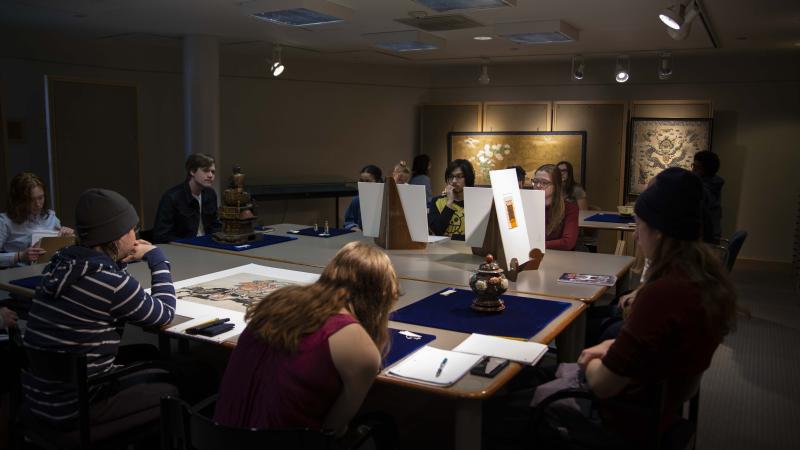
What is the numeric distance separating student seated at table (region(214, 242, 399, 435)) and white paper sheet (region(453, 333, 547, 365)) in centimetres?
51

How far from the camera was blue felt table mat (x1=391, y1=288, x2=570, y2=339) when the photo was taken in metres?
2.36

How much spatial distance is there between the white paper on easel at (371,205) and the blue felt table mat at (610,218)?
2689 mm

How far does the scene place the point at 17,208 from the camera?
13.0ft

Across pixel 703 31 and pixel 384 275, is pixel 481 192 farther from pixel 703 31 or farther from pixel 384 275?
pixel 703 31

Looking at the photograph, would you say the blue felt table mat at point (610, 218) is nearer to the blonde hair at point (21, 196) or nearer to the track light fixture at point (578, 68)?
the track light fixture at point (578, 68)

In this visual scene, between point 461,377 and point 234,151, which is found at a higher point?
point 234,151

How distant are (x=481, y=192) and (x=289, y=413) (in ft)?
7.00

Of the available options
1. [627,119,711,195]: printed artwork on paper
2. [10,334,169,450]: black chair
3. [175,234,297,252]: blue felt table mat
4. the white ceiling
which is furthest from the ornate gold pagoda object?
[627,119,711,195]: printed artwork on paper

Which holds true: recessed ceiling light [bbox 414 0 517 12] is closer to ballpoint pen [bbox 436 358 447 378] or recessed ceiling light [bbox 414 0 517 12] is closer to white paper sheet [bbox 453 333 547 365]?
white paper sheet [bbox 453 333 547 365]

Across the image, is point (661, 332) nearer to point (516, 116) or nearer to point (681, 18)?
point (681, 18)

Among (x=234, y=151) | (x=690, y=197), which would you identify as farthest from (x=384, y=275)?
(x=234, y=151)

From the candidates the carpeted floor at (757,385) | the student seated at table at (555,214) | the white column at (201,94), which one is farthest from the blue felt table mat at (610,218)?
the white column at (201,94)

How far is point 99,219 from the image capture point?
7.12 feet

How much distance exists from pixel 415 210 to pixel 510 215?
85 centimetres
